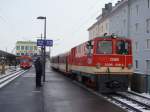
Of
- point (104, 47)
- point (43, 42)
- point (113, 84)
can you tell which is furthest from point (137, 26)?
point (113, 84)

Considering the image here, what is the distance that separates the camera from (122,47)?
67.1ft

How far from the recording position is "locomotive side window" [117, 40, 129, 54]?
20359mm

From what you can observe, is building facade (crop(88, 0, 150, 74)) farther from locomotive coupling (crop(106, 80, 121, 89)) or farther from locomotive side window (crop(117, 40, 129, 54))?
locomotive coupling (crop(106, 80, 121, 89))

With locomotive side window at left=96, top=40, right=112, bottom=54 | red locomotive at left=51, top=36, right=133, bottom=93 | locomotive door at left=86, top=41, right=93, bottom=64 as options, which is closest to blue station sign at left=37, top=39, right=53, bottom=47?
locomotive door at left=86, top=41, right=93, bottom=64

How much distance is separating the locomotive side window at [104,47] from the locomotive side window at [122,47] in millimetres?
481

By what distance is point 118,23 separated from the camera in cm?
6347

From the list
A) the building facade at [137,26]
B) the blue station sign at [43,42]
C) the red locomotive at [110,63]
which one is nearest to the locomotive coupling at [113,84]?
the red locomotive at [110,63]

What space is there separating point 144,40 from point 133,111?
125 ft

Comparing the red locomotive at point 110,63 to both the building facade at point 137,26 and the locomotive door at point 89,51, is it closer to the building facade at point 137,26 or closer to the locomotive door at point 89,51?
the locomotive door at point 89,51

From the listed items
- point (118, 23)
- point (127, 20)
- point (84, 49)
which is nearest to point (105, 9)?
point (118, 23)

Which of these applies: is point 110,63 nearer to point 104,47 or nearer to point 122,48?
point 104,47

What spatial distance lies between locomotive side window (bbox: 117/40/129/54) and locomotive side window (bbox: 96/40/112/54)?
0.48 metres

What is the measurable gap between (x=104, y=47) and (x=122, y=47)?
0.97 metres

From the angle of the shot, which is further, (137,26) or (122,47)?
(137,26)
